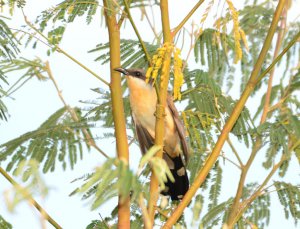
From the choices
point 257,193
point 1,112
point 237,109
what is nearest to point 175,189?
point 257,193

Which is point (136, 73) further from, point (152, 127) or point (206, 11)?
point (206, 11)

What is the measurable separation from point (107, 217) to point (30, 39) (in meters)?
1.16

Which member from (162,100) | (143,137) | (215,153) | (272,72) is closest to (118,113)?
(162,100)

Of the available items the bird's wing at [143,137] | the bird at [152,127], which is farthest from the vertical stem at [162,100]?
the bird's wing at [143,137]

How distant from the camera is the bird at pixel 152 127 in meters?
4.79

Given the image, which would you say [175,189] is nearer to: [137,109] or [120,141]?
[137,109]

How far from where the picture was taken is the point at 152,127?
5.28 meters

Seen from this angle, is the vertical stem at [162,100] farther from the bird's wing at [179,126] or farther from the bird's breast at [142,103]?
the bird's breast at [142,103]

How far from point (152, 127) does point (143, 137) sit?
22cm

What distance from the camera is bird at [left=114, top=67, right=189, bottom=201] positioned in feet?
15.7

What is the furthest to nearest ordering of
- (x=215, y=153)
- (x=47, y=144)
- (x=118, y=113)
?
1. (x=47, y=144)
2. (x=118, y=113)
3. (x=215, y=153)

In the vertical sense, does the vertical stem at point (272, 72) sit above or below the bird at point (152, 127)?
above

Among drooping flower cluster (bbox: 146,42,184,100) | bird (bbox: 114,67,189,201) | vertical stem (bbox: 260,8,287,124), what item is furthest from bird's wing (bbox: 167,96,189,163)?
drooping flower cluster (bbox: 146,42,184,100)

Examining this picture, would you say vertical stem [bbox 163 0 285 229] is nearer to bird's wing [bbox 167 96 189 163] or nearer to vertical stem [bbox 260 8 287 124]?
bird's wing [bbox 167 96 189 163]
